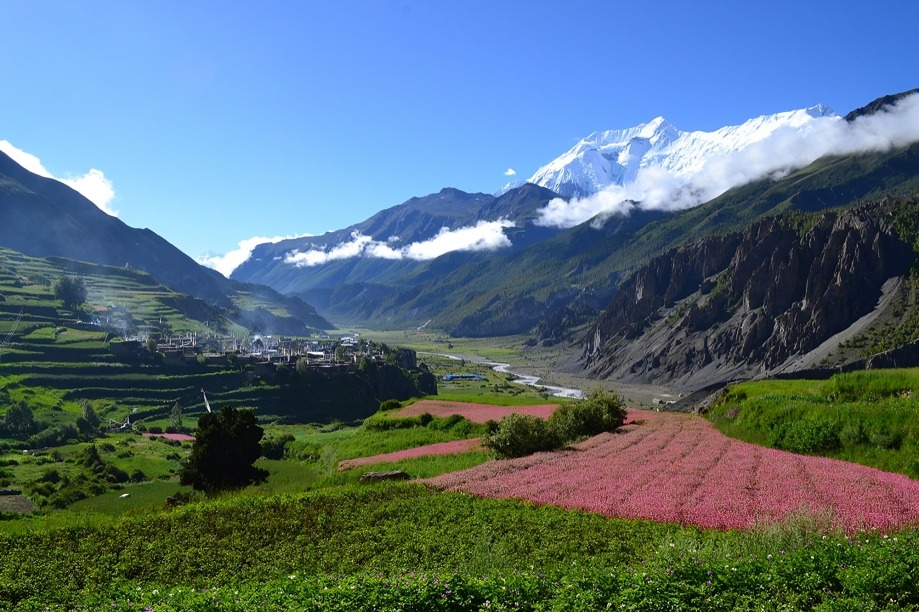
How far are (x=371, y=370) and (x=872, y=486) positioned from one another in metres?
147

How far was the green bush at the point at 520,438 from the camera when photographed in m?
40.8

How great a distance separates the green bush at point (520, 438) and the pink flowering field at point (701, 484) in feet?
8.20

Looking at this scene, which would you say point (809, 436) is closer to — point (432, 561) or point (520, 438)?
point (520, 438)

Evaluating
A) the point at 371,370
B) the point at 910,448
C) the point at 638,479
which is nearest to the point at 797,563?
the point at 638,479

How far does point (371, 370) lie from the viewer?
164875mm

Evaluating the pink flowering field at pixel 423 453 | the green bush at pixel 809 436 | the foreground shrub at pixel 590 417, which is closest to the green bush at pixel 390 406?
the pink flowering field at pixel 423 453

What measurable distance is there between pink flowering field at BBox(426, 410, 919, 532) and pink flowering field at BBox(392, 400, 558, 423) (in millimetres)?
22706

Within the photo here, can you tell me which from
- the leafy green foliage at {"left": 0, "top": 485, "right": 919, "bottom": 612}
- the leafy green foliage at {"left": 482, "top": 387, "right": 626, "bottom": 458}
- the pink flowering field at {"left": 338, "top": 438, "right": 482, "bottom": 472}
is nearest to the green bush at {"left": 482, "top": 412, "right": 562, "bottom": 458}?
the leafy green foliage at {"left": 482, "top": 387, "right": 626, "bottom": 458}

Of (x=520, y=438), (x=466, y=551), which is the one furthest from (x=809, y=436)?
(x=466, y=551)

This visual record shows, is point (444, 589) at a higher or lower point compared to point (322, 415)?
higher

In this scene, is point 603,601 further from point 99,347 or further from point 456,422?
point 99,347

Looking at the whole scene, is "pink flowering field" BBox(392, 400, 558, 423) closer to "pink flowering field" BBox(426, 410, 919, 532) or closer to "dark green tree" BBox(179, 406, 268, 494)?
"dark green tree" BBox(179, 406, 268, 494)

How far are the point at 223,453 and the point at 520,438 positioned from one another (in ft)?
77.2

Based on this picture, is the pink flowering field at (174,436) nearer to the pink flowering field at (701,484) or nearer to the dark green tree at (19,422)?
the dark green tree at (19,422)
